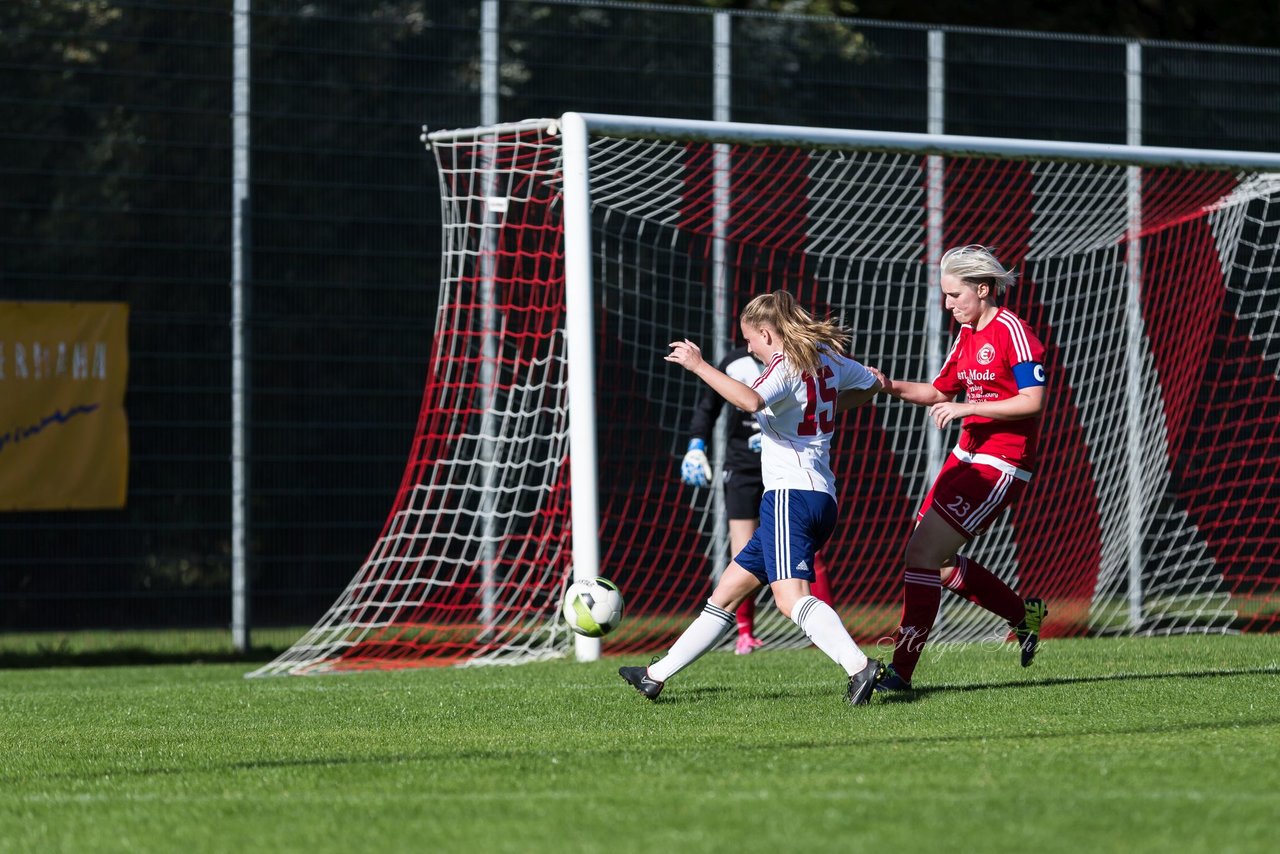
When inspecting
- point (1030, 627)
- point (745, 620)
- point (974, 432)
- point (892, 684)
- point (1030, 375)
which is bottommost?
point (745, 620)

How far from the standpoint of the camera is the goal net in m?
11.8

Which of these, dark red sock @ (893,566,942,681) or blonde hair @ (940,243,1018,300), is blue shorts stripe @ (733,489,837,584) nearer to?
dark red sock @ (893,566,942,681)

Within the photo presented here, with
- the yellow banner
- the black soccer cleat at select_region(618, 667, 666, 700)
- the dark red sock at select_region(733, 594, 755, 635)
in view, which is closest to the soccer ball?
the black soccer cleat at select_region(618, 667, 666, 700)

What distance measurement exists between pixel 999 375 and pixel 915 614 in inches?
42.1

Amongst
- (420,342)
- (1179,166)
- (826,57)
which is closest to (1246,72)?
(826,57)

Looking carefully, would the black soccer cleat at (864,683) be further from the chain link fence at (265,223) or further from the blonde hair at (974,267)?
the chain link fence at (265,223)

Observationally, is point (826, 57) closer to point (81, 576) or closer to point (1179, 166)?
point (1179, 166)

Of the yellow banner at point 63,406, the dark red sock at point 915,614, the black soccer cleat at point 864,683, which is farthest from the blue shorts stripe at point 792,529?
the yellow banner at point 63,406

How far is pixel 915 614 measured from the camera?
7.46 meters

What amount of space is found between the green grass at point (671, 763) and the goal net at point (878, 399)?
8.95 ft

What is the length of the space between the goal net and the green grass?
8.95 ft

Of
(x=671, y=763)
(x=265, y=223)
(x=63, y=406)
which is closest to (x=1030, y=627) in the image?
(x=671, y=763)

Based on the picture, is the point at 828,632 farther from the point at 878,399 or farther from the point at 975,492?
the point at 878,399

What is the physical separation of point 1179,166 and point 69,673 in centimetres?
753
